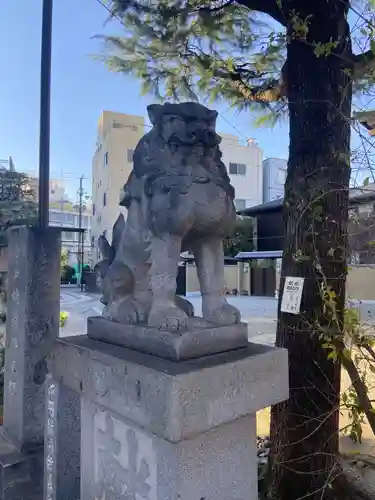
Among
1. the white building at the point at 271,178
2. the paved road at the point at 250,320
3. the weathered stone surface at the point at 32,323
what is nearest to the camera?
the weathered stone surface at the point at 32,323

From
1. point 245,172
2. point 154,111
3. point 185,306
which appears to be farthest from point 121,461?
point 245,172

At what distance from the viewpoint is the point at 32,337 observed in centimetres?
202

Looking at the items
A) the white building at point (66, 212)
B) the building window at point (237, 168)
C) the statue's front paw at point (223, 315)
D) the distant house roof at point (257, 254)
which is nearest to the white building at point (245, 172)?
the building window at point (237, 168)

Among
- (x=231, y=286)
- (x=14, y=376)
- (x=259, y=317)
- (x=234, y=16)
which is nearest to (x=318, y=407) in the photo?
(x=14, y=376)

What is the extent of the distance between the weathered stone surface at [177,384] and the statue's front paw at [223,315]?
111 mm

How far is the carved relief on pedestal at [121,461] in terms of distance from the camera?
1.17 metres

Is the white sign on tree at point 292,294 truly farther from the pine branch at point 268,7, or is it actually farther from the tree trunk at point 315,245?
the pine branch at point 268,7

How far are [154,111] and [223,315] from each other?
2.52 feet

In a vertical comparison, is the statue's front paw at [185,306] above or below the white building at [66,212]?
below

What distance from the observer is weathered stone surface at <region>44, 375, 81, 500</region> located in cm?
159

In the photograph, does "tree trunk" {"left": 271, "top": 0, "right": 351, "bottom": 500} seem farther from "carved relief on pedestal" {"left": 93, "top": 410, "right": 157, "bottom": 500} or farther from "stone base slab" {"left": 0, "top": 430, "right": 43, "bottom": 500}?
"stone base slab" {"left": 0, "top": 430, "right": 43, "bottom": 500}

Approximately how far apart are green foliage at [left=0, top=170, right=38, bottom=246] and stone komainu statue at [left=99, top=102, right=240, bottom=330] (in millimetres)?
2841

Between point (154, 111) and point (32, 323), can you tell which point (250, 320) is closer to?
point (32, 323)

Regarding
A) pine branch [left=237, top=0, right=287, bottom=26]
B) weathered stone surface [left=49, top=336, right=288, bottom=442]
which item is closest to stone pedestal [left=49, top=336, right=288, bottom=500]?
weathered stone surface [left=49, top=336, right=288, bottom=442]
